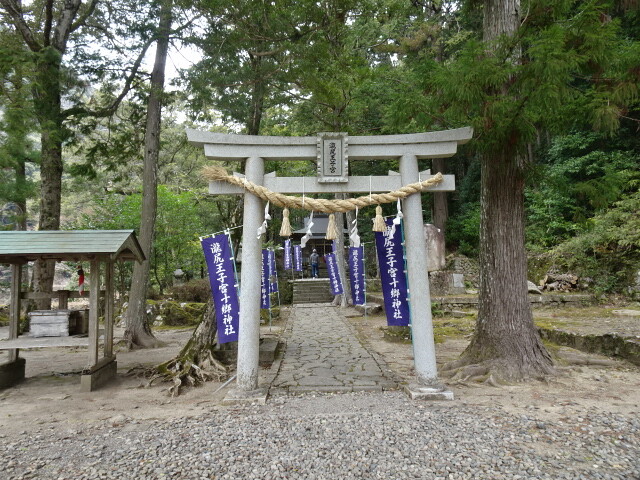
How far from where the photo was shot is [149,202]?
31.6 feet

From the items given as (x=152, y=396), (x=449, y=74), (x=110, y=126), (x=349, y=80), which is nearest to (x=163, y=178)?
(x=110, y=126)

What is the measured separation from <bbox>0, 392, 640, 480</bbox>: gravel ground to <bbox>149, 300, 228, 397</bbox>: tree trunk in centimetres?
156

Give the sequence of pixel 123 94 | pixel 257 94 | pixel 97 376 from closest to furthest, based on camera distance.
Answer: pixel 97 376, pixel 257 94, pixel 123 94

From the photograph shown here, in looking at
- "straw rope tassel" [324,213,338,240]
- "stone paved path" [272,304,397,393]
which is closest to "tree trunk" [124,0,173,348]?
"stone paved path" [272,304,397,393]

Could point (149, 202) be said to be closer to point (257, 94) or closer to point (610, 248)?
point (257, 94)

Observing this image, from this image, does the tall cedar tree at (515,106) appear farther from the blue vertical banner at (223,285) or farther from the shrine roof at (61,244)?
the shrine roof at (61,244)

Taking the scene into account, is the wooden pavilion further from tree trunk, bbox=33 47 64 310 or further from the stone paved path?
the stone paved path

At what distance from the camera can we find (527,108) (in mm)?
4664

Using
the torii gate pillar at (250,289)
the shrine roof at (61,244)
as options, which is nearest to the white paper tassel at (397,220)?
the torii gate pillar at (250,289)

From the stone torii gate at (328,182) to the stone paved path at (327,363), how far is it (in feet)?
2.38

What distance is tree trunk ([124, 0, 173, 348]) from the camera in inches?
368

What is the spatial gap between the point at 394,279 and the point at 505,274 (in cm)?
165

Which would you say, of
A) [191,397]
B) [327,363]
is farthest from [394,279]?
[191,397]

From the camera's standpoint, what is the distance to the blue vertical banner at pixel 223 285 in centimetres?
570
